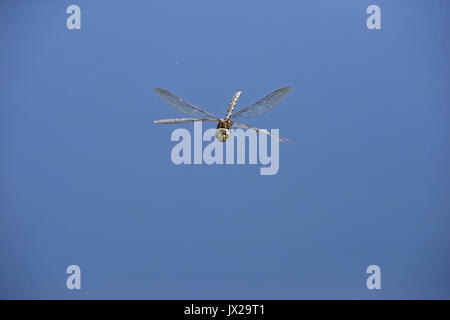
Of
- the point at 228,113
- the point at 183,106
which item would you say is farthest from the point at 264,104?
the point at 183,106

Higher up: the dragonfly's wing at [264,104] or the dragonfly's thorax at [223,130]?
the dragonfly's wing at [264,104]

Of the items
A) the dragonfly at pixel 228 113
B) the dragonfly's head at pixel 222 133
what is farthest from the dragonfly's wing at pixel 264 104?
the dragonfly's head at pixel 222 133

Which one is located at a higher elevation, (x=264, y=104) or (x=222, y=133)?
(x=264, y=104)

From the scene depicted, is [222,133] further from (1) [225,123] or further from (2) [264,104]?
(2) [264,104]

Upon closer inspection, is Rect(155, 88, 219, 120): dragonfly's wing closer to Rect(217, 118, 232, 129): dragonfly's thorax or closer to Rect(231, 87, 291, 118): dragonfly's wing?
Rect(217, 118, 232, 129): dragonfly's thorax

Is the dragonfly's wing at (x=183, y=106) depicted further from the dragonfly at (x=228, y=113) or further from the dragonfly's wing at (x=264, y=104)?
the dragonfly's wing at (x=264, y=104)

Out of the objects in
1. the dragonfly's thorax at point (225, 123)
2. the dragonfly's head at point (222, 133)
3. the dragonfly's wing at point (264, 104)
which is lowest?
the dragonfly's head at point (222, 133)

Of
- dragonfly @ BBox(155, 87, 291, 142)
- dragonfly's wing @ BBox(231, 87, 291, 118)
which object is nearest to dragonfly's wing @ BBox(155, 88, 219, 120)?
dragonfly @ BBox(155, 87, 291, 142)
